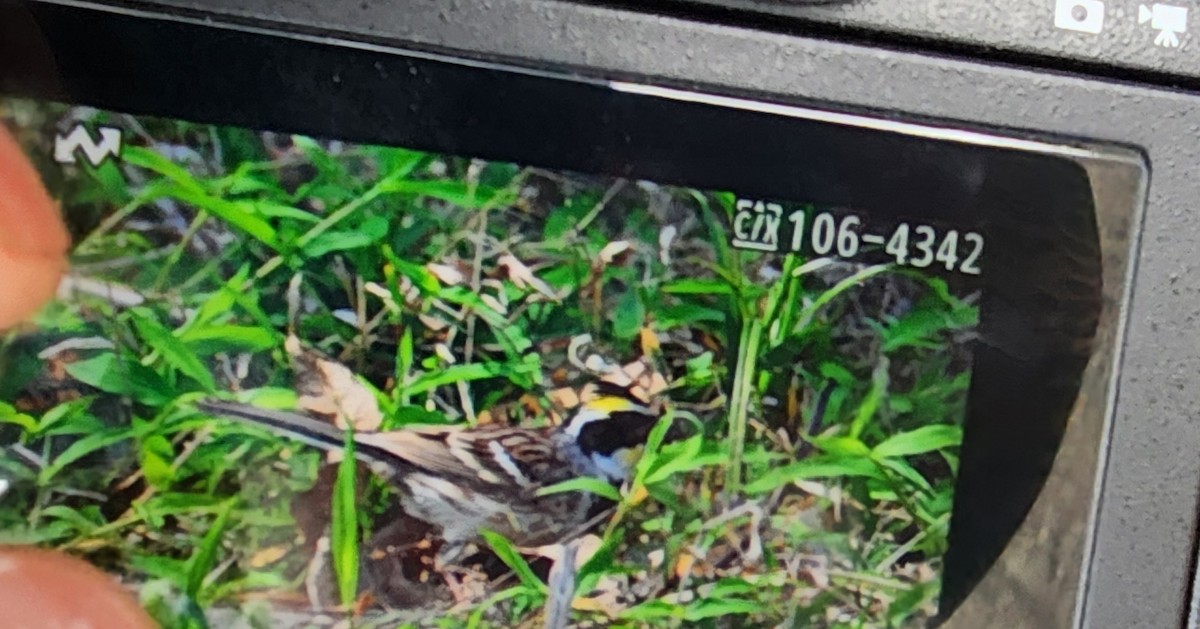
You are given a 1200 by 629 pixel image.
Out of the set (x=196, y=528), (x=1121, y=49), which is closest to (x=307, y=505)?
(x=196, y=528)

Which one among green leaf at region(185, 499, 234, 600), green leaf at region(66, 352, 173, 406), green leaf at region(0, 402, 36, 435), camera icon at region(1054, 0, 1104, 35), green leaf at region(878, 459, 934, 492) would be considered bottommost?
green leaf at region(185, 499, 234, 600)

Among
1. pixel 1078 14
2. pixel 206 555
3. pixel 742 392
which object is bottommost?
pixel 206 555

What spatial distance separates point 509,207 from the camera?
16.3 inches

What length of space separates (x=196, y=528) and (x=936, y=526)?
1.11 ft

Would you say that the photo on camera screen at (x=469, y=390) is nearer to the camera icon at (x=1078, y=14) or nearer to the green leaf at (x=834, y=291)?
the green leaf at (x=834, y=291)

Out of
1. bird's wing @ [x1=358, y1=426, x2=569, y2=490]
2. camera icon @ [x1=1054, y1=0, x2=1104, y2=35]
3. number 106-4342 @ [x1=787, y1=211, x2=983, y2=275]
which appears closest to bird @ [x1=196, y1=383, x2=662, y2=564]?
Answer: bird's wing @ [x1=358, y1=426, x2=569, y2=490]

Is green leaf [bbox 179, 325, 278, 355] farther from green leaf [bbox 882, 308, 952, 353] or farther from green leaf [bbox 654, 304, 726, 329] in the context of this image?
green leaf [bbox 882, 308, 952, 353]

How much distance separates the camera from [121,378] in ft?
1.33

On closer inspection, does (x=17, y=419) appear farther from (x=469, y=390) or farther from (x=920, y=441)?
(x=920, y=441)

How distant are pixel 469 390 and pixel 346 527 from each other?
8cm

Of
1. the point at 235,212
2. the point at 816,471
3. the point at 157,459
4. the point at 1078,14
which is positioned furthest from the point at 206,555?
the point at 1078,14

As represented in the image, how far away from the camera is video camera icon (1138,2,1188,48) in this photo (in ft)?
1.38

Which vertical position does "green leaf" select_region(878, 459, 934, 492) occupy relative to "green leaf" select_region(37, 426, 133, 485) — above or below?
above

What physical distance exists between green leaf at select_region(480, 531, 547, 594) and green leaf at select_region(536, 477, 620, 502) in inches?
1.1
